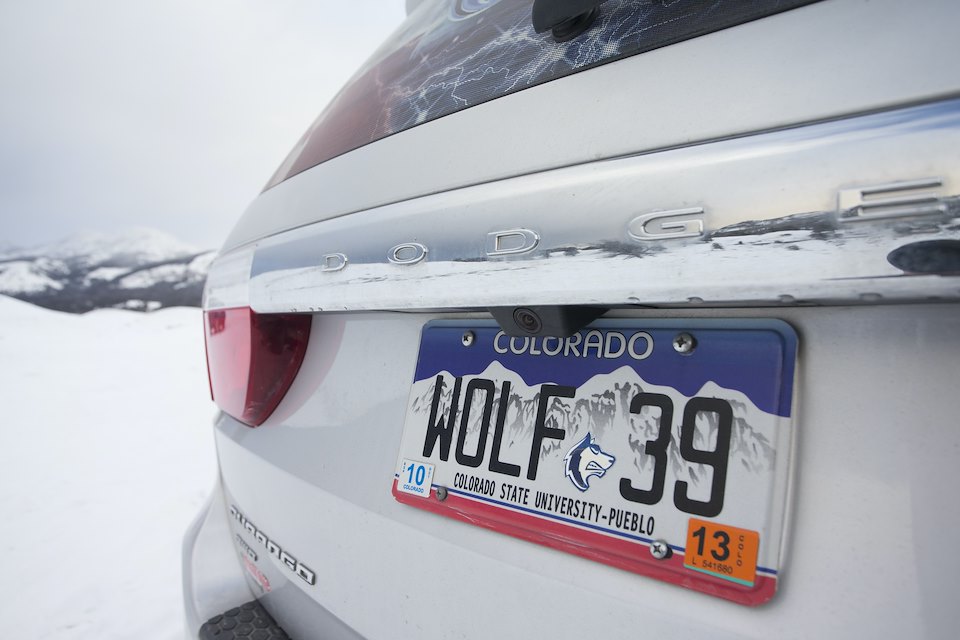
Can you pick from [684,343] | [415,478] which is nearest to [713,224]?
[684,343]

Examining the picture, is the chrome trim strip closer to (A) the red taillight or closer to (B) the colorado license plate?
(B) the colorado license plate

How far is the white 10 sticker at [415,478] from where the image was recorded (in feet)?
2.69

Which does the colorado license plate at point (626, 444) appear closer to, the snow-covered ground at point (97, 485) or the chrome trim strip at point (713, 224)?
the chrome trim strip at point (713, 224)

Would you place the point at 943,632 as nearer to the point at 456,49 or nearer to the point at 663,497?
the point at 663,497

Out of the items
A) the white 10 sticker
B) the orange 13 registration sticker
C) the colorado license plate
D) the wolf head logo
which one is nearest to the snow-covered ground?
the white 10 sticker

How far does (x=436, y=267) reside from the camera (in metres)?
0.73

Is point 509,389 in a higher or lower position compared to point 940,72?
lower

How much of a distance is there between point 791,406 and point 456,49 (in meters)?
0.81

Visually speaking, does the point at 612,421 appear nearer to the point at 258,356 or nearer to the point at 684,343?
the point at 684,343

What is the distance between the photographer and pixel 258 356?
1091 millimetres

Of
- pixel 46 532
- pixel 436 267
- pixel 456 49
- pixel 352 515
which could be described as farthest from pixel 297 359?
pixel 46 532

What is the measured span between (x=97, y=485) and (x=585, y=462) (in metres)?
3.83

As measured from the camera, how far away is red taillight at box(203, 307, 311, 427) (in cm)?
109

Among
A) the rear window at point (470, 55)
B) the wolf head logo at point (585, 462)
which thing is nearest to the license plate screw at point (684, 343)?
the wolf head logo at point (585, 462)
